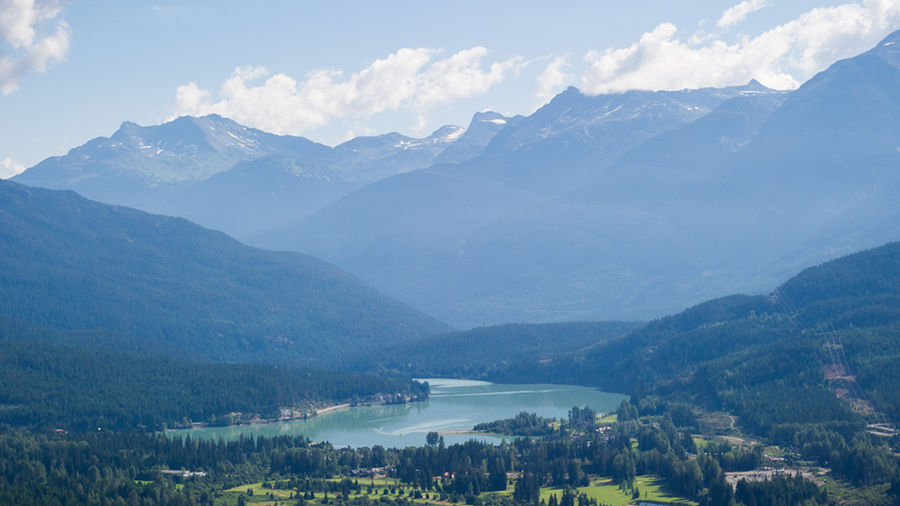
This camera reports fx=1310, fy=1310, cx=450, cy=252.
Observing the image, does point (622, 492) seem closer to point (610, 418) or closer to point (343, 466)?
point (343, 466)

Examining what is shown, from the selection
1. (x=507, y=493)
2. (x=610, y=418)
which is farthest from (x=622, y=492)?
(x=610, y=418)

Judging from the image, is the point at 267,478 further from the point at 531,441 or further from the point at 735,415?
the point at 735,415

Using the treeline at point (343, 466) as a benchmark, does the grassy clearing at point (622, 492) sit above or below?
below

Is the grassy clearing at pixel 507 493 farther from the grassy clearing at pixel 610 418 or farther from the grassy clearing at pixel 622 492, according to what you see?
the grassy clearing at pixel 610 418

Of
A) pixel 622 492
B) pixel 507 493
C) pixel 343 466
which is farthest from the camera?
pixel 343 466

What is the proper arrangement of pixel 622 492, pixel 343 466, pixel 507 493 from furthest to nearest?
pixel 343 466
pixel 622 492
pixel 507 493

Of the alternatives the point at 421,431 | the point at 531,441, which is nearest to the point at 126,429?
the point at 421,431

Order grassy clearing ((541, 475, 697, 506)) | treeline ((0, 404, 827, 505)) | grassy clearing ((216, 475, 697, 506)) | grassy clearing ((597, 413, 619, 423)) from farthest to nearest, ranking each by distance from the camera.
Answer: grassy clearing ((597, 413, 619, 423)) < grassy clearing ((216, 475, 697, 506)) < grassy clearing ((541, 475, 697, 506)) < treeline ((0, 404, 827, 505))

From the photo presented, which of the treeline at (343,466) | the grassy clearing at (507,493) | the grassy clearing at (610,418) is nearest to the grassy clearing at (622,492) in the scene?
the grassy clearing at (507,493)

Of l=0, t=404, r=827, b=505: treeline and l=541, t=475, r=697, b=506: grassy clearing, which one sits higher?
l=0, t=404, r=827, b=505: treeline

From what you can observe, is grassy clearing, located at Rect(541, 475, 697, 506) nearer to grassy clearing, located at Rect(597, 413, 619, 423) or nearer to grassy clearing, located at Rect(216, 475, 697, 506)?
grassy clearing, located at Rect(216, 475, 697, 506)

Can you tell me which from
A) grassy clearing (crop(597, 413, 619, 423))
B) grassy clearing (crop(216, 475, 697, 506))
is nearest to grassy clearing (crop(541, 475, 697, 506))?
grassy clearing (crop(216, 475, 697, 506))
